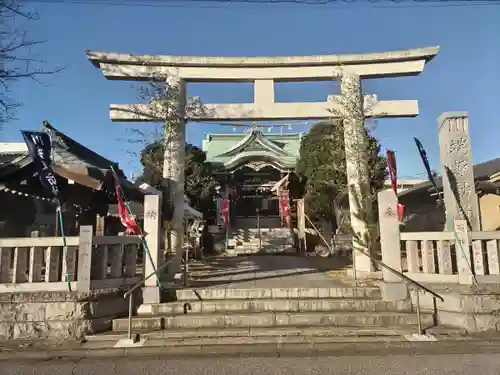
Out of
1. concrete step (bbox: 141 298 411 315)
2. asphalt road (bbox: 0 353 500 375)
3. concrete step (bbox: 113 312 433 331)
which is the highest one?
concrete step (bbox: 141 298 411 315)

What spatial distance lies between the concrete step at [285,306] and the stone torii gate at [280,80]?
2.89m

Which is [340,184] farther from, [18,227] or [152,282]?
[18,227]

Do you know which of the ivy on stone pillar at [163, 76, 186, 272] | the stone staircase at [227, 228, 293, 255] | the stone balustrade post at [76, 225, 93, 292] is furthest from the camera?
the stone staircase at [227, 228, 293, 255]

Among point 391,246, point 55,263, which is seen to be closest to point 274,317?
point 391,246

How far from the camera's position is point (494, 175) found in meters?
11.2

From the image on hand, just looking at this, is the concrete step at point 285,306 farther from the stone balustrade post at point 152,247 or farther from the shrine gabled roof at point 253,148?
the shrine gabled roof at point 253,148

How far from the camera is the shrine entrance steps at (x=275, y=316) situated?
6.25m

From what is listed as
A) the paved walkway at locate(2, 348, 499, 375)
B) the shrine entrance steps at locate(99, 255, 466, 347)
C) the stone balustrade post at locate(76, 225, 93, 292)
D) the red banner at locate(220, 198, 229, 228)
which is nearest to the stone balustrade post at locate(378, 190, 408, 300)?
the shrine entrance steps at locate(99, 255, 466, 347)

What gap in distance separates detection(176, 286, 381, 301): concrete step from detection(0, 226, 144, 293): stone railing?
1.71m

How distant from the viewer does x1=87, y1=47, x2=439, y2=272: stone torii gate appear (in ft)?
33.0

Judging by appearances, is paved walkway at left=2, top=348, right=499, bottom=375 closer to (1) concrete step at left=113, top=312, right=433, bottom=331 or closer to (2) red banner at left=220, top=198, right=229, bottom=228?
(1) concrete step at left=113, top=312, right=433, bottom=331

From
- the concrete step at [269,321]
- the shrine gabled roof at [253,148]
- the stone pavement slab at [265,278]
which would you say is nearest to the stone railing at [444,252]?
the concrete step at [269,321]

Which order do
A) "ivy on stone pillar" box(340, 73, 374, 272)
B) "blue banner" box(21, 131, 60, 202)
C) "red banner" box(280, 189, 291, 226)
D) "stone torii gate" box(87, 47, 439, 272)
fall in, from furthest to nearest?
"red banner" box(280, 189, 291, 226)
"ivy on stone pillar" box(340, 73, 374, 272)
"stone torii gate" box(87, 47, 439, 272)
"blue banner" box(21, 131, 60, 202)

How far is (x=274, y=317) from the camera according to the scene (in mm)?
6770
